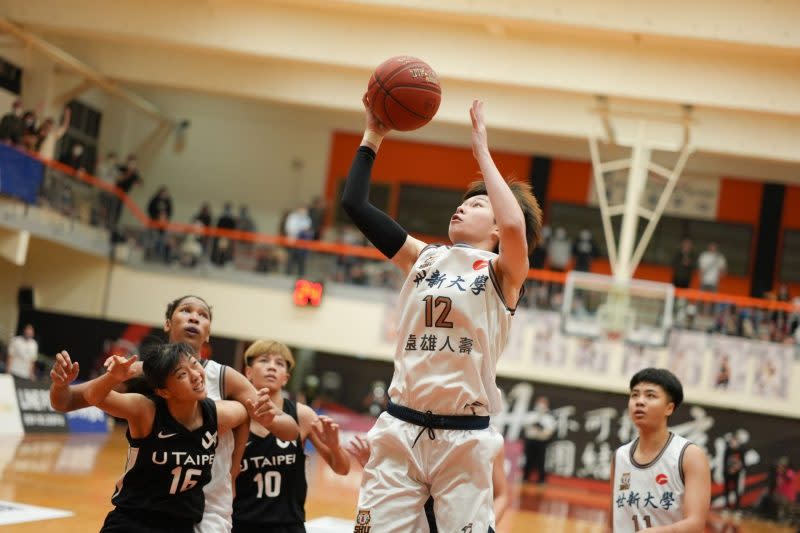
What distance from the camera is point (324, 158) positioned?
27.3 m

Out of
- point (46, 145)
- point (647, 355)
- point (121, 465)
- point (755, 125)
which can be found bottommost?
point (121, 465)

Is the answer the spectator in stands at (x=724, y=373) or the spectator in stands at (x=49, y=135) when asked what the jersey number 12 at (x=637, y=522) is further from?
the spectator in stands at (x=49, y=135)

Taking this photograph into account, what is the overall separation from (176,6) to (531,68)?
245 inches

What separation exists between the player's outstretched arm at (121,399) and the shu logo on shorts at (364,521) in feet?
3.52

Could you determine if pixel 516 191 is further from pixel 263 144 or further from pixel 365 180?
pixel 263 144

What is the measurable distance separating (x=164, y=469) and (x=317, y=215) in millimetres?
20281

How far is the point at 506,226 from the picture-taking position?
12.6 ft

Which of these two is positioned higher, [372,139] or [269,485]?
[372,139]

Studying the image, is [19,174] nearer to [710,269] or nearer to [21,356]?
[21,356]

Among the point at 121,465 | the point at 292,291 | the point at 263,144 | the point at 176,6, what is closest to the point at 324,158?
the point at 263,144

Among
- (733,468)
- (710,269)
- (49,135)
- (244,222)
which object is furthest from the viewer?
(244,222)

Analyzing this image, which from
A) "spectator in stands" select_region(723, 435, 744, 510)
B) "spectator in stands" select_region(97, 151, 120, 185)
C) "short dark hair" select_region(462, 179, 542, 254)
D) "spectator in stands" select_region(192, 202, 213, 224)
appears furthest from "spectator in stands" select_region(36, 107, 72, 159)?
"short dark hair" select_region(462, 179, 542, 254)

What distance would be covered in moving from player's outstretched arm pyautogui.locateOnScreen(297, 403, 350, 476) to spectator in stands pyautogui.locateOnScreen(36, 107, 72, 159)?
1569 centimetres

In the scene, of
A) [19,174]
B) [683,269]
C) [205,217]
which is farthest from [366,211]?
[205,217]
